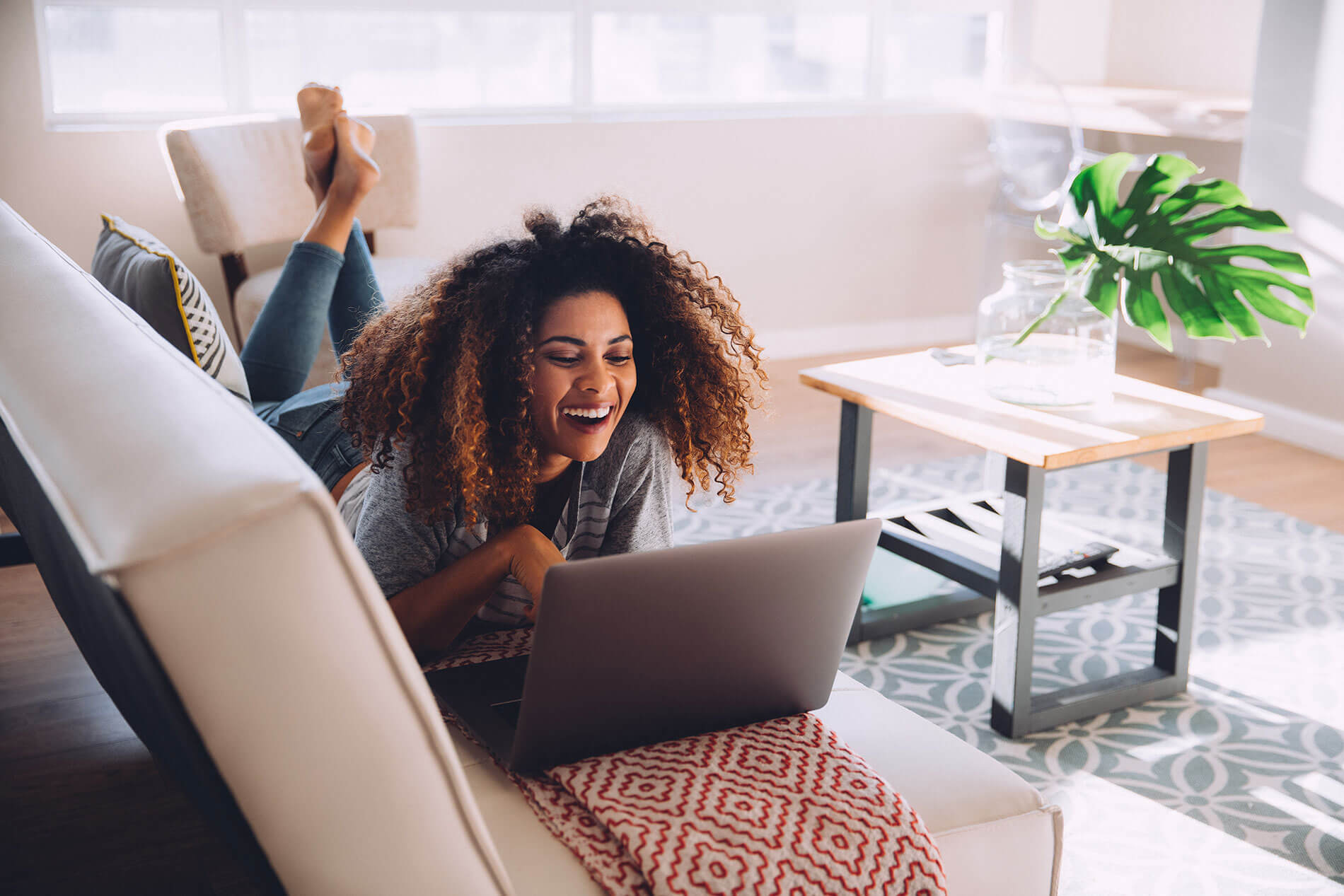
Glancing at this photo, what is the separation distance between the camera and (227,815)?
2.76 feet

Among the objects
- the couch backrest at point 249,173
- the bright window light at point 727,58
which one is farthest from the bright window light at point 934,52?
the couch backrest at point 249,173

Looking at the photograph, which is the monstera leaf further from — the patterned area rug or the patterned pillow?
the patterned pillow

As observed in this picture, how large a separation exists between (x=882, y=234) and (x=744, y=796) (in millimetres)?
3784

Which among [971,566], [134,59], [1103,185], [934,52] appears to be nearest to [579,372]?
[971,566]

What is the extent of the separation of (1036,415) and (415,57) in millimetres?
2580

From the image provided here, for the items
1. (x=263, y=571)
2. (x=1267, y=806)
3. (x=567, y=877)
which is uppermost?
(x=263, y=571)

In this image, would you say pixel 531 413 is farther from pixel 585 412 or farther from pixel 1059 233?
pixel 1059 233

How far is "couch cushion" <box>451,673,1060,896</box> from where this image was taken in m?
1.01

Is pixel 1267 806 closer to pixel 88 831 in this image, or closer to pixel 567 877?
pixel 567 877

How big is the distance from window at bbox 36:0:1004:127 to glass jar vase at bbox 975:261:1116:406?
7.73 feet

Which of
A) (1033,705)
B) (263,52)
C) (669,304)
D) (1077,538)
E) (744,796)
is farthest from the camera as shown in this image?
(263,52)

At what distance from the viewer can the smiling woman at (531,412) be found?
1273mm

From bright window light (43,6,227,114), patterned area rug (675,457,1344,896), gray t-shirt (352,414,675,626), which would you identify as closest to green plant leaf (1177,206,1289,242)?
patterned area rug (675,457,1344,896)

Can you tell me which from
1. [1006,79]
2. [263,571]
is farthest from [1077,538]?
[1006,79]
